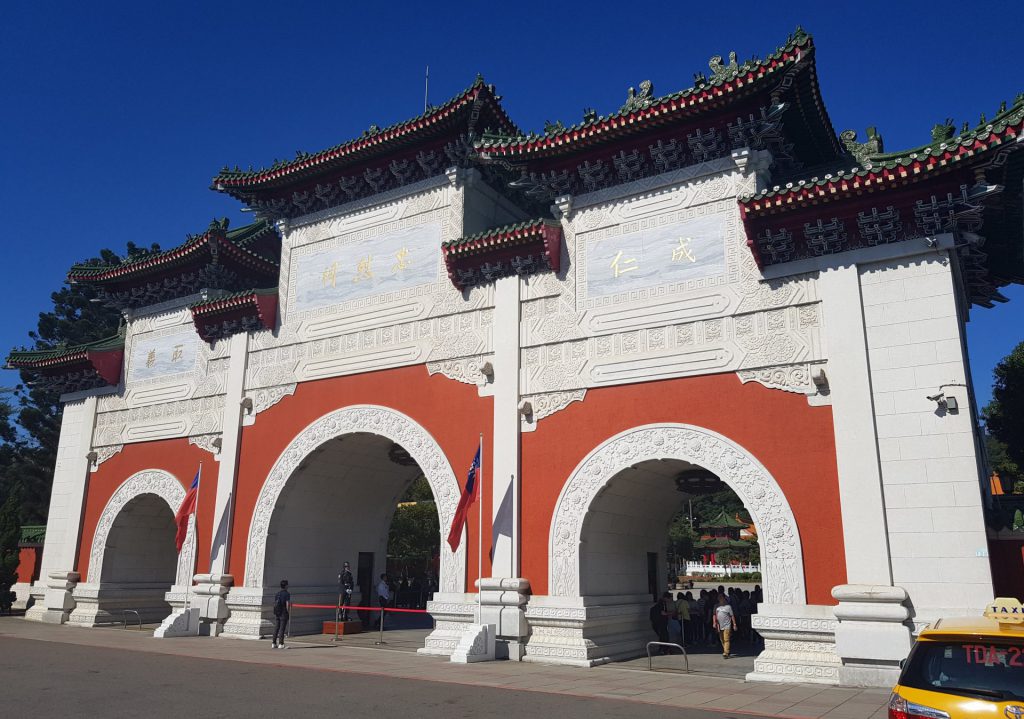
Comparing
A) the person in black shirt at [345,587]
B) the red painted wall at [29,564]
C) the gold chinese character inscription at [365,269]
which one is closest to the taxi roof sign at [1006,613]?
the gold chinese character inscription at [365,269]

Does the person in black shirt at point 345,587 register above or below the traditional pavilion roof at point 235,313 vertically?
below

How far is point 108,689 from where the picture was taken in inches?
365

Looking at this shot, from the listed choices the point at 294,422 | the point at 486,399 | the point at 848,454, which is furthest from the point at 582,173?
the point at 294,422

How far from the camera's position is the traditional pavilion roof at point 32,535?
949 inches

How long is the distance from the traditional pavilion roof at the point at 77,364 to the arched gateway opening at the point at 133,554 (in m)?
3.20

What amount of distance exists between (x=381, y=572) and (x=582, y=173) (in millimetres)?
11257

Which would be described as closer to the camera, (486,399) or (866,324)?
(866,324)

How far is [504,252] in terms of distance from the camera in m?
14.7

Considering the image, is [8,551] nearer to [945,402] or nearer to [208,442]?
[208,442]

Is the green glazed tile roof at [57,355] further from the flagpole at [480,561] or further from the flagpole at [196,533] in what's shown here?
the flagpole at [480,561]

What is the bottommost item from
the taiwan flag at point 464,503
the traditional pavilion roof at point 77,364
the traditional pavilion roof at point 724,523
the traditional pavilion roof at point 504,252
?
the taiwan flag at point 464,503

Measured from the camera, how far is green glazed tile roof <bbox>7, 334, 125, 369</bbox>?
2038 centimetres

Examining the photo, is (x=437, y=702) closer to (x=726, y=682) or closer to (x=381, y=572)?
(x=726, y=682)

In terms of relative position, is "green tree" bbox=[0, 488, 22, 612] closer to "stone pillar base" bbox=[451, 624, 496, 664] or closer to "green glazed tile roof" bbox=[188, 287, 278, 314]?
"green glazed tile roof" bbox=[188, 287, 278, 314]
